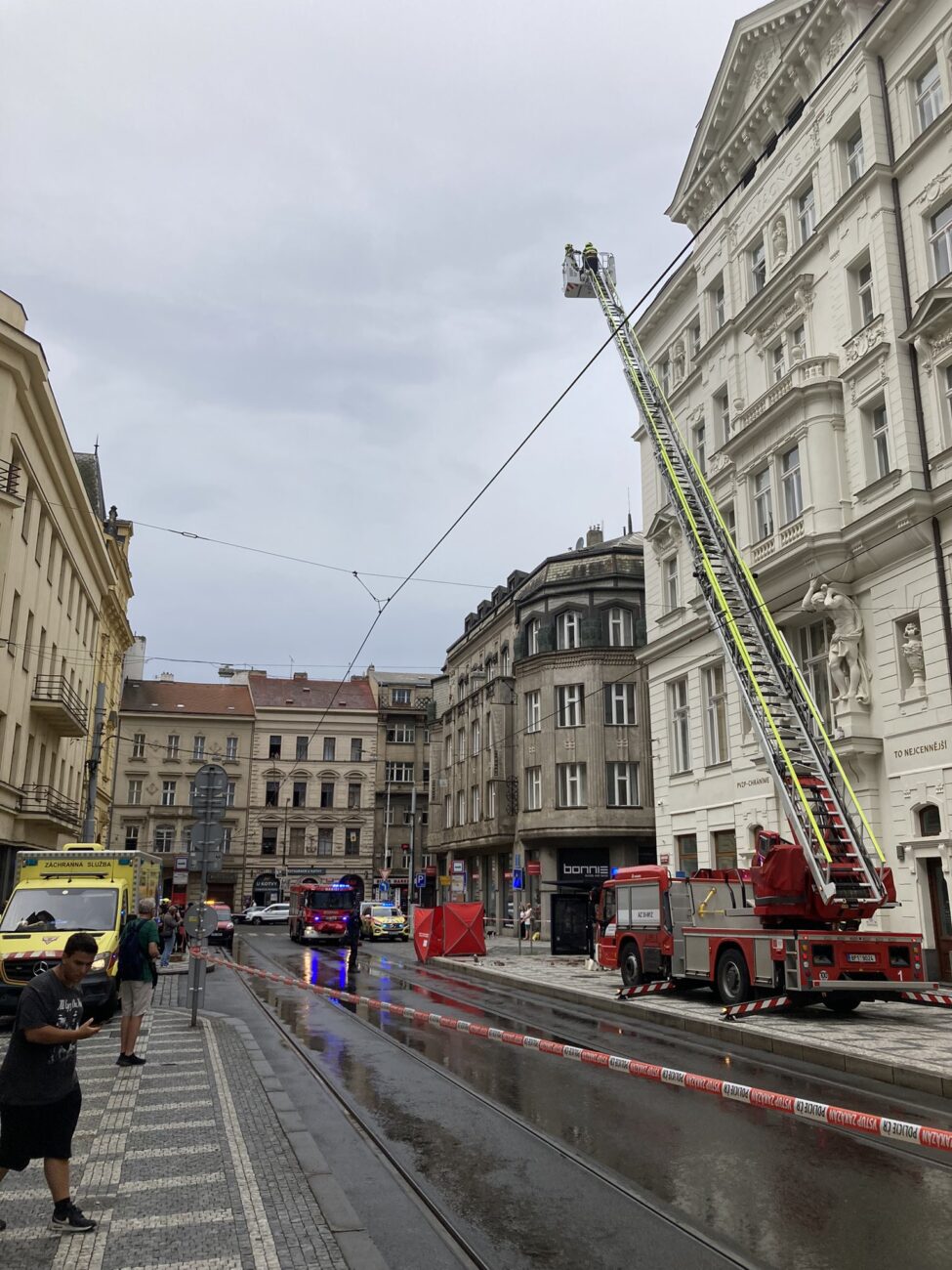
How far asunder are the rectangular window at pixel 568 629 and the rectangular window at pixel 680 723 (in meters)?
13.7

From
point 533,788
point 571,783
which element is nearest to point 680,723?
point 571,783

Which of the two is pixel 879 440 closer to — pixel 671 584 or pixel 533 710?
pixel 671 584

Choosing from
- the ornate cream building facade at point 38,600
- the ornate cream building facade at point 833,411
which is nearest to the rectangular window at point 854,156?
the ornate cream building facade at point 833,411

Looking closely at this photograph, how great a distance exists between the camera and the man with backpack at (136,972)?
1082 centimetres

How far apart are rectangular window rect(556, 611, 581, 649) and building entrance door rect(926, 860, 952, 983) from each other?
84.1ft

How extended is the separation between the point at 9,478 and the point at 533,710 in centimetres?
2613

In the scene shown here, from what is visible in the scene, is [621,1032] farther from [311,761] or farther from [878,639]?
[311,761]

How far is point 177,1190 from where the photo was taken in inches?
242

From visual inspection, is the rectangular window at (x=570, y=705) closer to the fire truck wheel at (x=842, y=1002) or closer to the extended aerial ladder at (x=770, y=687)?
the extended aerial ladder at (x=770, y=687)

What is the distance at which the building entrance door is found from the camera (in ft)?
59.9


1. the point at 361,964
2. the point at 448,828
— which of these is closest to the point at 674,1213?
the point at 361,964

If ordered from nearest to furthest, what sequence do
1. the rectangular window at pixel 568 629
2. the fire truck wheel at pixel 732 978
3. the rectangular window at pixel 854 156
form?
the fire truck wheel at pixel 732 978 < the rectangular window at pixel 854 156 < the rectangular window at pixel 568 629

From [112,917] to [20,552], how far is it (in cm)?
1406

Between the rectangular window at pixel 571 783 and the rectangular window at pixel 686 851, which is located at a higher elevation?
the rectangular window at pixel 571 783
